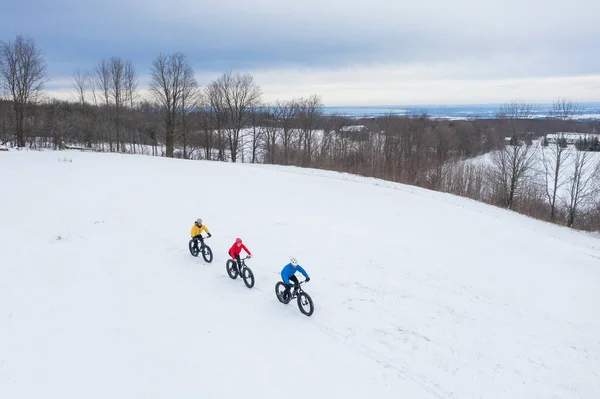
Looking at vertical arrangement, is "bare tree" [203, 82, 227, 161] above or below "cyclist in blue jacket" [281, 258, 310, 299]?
above

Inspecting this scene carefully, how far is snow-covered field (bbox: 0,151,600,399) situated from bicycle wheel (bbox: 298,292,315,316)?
0.80ft

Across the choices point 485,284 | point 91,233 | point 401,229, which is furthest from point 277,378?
point 401,229

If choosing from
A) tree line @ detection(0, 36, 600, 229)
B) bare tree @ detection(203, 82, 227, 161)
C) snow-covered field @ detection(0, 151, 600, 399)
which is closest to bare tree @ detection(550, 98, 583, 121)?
tree line @ detection(0, 36, 600, 229)

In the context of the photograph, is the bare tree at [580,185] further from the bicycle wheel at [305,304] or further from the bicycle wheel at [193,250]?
the bicycle wheel at [193,250]

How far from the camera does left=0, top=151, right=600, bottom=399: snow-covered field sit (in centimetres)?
772

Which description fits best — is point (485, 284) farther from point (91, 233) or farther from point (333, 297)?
point (91, 233)

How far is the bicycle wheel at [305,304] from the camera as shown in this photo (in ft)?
32.7

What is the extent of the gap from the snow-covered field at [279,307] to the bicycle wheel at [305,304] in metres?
0.24

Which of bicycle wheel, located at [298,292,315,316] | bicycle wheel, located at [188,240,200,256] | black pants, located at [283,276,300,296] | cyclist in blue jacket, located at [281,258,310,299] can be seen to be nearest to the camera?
cyclist in blue jacket, located at [281,258,310,299]

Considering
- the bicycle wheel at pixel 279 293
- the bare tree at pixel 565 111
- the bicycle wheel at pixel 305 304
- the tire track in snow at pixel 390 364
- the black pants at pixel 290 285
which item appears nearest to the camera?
the tire track in snow at pixel 390 364

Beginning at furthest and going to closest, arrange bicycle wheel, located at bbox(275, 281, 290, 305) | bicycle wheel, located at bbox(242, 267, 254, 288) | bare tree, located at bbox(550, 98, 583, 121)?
bare tree, located at bbox(550, 98, 583, 121), bicycle wheel, located at bbox(242, 267, 254, 288), bicycle wheel, located at bbox(275, 281, 290, 305)

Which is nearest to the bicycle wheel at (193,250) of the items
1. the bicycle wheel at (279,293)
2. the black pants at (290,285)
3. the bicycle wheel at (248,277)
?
the bicycle wheel at (248,277)

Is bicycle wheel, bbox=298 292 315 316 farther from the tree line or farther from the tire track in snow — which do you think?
the tree line

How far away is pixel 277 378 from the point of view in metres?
7.66
